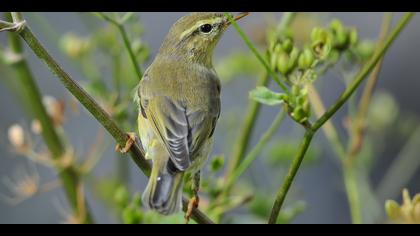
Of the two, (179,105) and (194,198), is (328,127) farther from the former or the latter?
(194,198)

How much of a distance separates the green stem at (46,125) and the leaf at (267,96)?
843 millimetres

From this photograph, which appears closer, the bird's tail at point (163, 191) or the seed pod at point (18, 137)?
the bird's tail at point (163, 191)

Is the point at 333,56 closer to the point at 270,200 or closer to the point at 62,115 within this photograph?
the point at 270,200

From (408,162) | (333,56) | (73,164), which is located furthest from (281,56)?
(408,162)

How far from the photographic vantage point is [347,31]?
96.7 inches

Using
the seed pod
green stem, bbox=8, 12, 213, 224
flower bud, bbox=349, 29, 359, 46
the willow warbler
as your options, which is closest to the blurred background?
the willow warbler

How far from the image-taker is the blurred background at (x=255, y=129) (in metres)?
3.21

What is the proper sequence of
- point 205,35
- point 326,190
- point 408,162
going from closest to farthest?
point 205,35 < point 408,162 < point 326,190

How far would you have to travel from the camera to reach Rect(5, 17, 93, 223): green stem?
8.57 feet

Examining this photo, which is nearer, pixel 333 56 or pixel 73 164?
pixel 333 56

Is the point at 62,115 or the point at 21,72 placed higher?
the point at 21,72

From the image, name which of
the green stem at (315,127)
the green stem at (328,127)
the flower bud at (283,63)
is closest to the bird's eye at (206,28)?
the green stem at (328,127)

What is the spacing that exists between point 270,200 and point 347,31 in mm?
880

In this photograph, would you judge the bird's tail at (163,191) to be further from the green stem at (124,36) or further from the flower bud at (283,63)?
the flower bud at (283,63)
